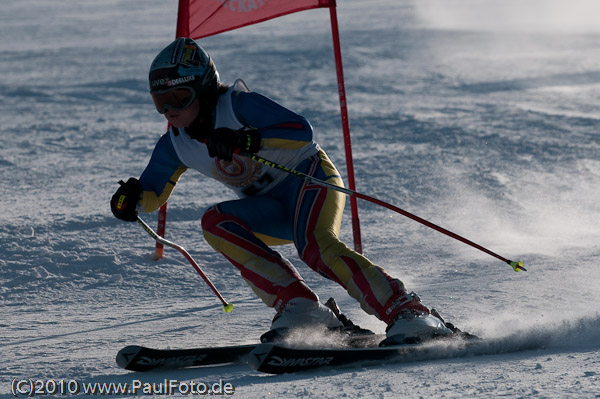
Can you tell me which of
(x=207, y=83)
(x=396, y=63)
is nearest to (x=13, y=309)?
(x=207, y=83)

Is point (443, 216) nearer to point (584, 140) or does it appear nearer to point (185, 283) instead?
point (185, 283)

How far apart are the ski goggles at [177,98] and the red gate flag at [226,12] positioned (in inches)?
74.8

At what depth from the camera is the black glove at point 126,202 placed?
368 centimetres

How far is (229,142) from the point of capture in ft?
10.8

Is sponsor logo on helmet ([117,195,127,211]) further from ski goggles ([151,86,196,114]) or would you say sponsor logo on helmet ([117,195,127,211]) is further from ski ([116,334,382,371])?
ski ([116,334,382,371])

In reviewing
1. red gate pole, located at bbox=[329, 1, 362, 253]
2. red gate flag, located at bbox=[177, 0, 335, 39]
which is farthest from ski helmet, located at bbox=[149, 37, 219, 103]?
red gate flag, located at bbox=[177, 0, 335, 39]

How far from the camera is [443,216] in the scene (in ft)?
19.6

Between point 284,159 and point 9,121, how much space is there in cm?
664

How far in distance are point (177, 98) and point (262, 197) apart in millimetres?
593

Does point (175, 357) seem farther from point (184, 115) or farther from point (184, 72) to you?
point (184, 72)

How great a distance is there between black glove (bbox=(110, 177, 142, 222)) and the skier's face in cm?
40

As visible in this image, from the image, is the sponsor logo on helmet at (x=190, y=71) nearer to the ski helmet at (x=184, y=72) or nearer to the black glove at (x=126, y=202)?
the ski helmet at (x=184, y=72)

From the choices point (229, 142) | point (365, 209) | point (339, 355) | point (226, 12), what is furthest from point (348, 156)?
point (339, 355)

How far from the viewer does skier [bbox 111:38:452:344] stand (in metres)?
3.25
